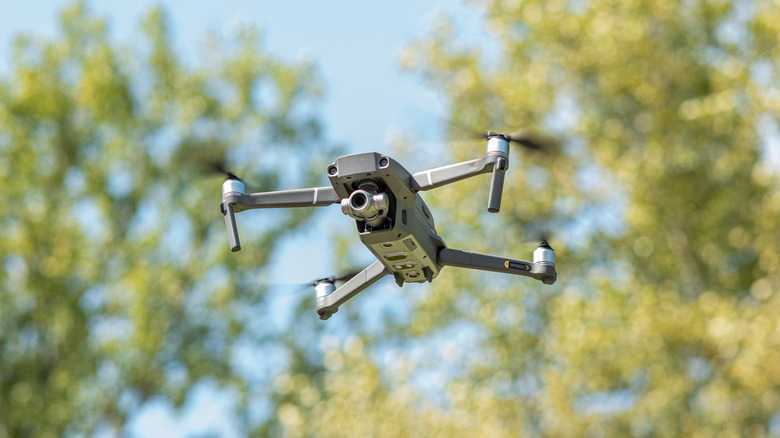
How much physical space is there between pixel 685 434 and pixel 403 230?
1347cm

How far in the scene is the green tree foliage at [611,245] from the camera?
663 inches

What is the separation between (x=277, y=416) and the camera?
22.8 meters

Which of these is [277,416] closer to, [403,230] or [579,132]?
[579,132]

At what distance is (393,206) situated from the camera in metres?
4.92

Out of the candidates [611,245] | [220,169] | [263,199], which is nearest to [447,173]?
[263,199]

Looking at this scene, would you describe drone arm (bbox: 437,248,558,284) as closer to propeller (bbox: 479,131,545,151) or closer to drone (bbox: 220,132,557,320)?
drone (bbox: 220,132,557,320)

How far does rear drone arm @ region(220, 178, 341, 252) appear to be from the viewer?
513cm

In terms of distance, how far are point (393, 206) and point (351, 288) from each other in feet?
2.67

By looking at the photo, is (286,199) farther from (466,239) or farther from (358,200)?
(466,239)

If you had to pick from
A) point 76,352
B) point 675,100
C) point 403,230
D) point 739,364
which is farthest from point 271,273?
point 403,230

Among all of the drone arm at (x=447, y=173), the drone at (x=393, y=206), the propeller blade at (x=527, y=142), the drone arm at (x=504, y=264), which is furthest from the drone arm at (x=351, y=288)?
the propeller blade at (x=527, y=142)

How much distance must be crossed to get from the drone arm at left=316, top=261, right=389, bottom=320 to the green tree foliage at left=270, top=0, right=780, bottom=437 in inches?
442

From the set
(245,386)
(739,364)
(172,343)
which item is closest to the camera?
(739,364)

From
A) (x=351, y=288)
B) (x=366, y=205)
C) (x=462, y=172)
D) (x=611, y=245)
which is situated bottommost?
(x=351, y=288)
